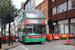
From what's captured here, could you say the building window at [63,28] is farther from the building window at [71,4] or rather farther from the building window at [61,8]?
the building window at [71,4]

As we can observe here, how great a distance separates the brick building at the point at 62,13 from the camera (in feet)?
89.8

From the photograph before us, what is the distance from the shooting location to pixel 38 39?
1606cm

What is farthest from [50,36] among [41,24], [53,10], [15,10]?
[53,10]

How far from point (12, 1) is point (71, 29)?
13.6 m

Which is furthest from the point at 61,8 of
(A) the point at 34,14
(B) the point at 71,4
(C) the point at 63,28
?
(A) the point at 34,14

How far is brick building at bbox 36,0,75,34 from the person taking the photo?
27.4 meters

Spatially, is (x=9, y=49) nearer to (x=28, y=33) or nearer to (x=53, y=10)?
(x=28, y=33)

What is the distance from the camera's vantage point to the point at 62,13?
30.5 meters

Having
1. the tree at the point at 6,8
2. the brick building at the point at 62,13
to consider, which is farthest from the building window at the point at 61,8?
the tree at the point at 6,8

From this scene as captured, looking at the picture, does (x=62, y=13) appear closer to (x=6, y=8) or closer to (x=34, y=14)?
(x=6, y=8)

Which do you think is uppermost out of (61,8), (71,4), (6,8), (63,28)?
(71,4)

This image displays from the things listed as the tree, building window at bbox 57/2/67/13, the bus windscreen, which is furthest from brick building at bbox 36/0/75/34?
the bus windscreen

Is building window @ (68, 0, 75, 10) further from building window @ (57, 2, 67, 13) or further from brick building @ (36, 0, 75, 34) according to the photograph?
building window @ (57, 2, 67, 13)

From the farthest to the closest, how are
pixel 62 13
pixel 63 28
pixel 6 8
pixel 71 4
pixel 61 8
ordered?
pixel 63 28 < pixel 61 8 < pixel 62 13 < pixel 71 4 < pixel 6 8
